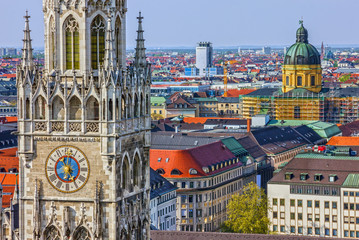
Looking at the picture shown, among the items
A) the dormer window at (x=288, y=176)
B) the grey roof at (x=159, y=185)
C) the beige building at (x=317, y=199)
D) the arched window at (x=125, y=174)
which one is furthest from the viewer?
the dormer window at (x=288, y=176)

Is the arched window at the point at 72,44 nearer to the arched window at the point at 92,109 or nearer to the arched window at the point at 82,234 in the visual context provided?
the arched window at the point at 92,109

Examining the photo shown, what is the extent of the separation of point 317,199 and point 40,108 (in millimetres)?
83062

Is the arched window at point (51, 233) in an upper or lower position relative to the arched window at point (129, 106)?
lower

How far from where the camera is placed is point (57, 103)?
125 ft

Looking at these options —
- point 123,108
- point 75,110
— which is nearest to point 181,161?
point 123,108

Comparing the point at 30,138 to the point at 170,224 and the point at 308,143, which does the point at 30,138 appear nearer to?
the point at 170,224

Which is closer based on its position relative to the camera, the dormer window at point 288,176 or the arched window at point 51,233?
the arched window at point 51,233

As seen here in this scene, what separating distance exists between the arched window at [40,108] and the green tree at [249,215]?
77900 millimetres

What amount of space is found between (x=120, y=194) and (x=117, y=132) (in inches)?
95.6

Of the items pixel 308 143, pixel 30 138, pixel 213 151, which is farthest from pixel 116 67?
pixel 308 143

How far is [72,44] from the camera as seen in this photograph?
126ft

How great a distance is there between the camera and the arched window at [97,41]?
38500 millimetres

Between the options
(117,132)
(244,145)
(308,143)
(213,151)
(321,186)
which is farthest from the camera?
(308,143)

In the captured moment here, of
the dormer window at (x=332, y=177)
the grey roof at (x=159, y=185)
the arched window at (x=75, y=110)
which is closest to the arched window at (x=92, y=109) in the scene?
the arched window at (x=75, y=110)
